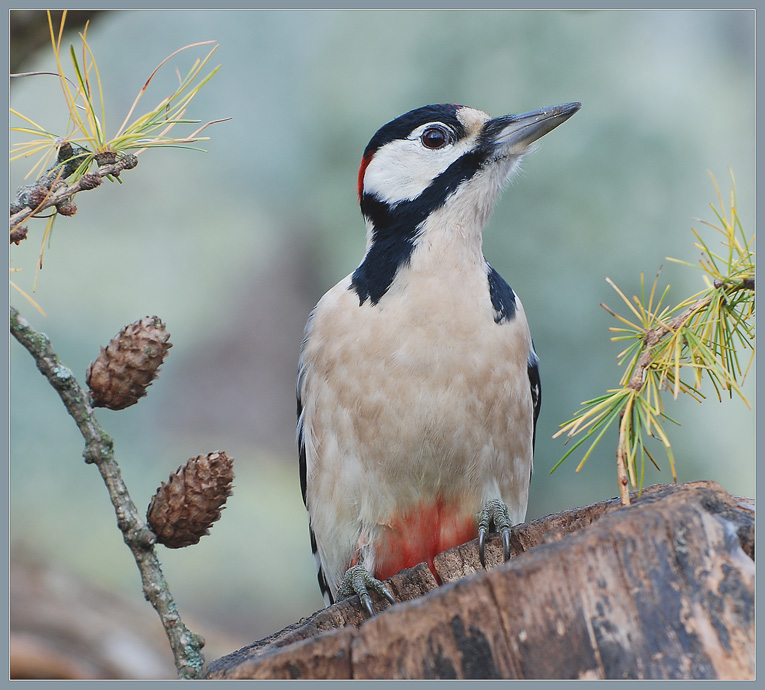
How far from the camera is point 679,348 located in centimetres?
167

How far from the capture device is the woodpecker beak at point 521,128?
226cm

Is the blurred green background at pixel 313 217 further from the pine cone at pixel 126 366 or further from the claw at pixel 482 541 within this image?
the pine cone at pixel 126 366

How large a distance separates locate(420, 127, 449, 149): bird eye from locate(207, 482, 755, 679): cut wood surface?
1336 millimetres

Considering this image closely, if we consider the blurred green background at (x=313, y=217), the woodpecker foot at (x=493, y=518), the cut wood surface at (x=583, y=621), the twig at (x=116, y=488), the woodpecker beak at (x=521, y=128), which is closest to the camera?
the cut wood surface at (x=583, y=621)

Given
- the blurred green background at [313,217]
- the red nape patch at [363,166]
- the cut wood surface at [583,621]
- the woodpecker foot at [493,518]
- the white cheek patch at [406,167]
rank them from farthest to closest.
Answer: the blurred green background at [313,217]
the red nape patch at [363,166]
the white cheek patch at [406,167]
the woodpecker foot at [493,518]
the cut wood surface at [583,621]

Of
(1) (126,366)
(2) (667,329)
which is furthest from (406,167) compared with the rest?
(1) (126,366)

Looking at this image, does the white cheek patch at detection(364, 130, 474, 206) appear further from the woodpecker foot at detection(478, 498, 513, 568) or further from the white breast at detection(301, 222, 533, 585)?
the woodpecker foot at detection(478, 498, 513, 568)

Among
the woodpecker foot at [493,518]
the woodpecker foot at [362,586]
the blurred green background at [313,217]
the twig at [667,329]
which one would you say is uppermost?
the blurred green background at [313,217]

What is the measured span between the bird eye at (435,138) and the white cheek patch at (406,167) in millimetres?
14

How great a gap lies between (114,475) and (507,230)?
3139mm

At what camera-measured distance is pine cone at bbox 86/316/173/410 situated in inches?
62.9

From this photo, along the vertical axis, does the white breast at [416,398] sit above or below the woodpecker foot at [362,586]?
above

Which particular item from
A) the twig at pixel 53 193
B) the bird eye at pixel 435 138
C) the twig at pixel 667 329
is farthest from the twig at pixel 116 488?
the bird eye at pixel 435 138

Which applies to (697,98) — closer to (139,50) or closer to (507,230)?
(507,230)
